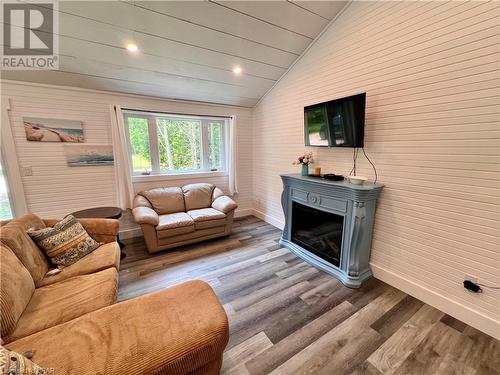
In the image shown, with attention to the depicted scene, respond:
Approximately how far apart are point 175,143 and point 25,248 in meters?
2.56

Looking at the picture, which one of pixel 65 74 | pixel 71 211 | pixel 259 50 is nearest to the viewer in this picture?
pixel 65 74

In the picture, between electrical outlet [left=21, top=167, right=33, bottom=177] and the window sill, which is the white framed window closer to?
the window sill

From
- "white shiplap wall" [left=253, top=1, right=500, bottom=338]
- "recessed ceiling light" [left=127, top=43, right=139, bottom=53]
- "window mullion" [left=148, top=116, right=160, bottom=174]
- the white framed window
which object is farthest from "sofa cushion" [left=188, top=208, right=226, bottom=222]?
"recessed ceiling light" [left=127, top=43, right=139, bottom=53]

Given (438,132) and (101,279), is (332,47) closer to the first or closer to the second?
(438,132)

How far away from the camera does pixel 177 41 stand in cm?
237

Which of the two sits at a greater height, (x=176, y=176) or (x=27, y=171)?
(x=27, y=171)

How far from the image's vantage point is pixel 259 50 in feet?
8.96

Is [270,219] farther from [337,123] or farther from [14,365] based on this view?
[14,365]

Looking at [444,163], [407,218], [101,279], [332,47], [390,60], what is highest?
[332,47]

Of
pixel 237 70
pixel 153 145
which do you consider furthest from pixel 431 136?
pixel 153 145

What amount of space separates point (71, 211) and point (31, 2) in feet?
7.87

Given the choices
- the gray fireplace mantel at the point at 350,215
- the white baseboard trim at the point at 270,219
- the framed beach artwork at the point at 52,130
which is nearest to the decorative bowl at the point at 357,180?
the gray fireplace mantel at the point at 350,215

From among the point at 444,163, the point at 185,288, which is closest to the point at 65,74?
the point at 185,288

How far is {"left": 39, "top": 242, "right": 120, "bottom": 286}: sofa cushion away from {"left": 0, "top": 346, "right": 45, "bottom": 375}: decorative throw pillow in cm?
103
